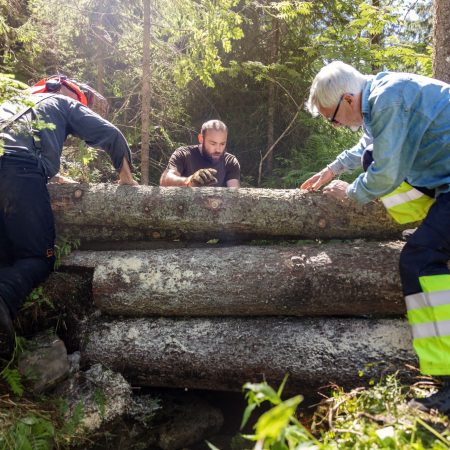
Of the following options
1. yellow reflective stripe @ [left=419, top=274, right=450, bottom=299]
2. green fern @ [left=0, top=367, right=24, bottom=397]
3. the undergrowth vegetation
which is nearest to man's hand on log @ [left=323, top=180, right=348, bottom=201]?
yellow reflective stripe @ [left=419, top=274, right=450, bottom=299]

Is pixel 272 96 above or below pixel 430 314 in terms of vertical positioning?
above

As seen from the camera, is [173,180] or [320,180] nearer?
[320,180]

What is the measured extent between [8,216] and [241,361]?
2.17 metres

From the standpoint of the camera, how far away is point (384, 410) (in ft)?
8.05

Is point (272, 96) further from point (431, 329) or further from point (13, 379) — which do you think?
point (13, 379)

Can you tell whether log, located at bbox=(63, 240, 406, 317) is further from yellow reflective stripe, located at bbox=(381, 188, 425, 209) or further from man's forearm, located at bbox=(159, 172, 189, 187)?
man's forearm, located at bbox=(159, 172, 189, 187)

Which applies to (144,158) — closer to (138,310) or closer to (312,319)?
(138,310)

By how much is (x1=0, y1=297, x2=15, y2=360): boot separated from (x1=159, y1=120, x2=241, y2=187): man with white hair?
2510mm

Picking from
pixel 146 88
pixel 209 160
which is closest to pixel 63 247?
A: pixel 209 160

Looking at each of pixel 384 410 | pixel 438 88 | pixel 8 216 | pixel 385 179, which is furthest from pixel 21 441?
pixel 438 88

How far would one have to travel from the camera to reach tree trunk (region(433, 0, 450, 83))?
4.70 m

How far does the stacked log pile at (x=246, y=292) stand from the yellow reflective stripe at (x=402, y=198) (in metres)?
0.50

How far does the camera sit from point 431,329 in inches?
101

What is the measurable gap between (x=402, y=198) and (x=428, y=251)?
0.67 metres
